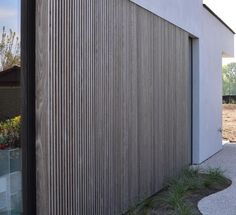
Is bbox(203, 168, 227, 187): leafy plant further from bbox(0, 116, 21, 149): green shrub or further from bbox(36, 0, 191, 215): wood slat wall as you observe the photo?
bbox(0, 116, 21, 149): green shrub

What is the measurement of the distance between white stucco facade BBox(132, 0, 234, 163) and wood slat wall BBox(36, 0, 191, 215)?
140cm

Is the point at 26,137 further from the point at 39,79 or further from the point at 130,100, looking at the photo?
the point at 130,100

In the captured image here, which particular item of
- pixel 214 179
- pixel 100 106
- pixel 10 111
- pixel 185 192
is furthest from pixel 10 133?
pixel 214 179

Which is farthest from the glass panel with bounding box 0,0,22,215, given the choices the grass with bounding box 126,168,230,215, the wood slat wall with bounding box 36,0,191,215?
Answer: the grass with bounding box 126,168,230,215

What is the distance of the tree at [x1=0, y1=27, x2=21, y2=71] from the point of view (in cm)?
457

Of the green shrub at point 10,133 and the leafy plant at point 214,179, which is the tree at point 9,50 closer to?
the green shrub at point 10,133

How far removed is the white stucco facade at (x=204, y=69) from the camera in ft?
32.8

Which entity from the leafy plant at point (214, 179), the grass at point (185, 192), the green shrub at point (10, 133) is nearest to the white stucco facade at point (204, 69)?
the grass at point (185, 192)

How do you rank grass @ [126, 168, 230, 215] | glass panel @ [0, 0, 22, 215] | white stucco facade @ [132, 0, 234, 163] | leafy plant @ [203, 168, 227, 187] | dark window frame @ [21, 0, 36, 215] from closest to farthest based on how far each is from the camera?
glass panel @ [0, 0, 22, 215] < dark window frame @ [21, 0, 36, 215] < grass @ [126, 168, 230, 215] < leafy plant @ [203, 168, 227, 187] < white stucco facade @ [132, 0, 234, 163]

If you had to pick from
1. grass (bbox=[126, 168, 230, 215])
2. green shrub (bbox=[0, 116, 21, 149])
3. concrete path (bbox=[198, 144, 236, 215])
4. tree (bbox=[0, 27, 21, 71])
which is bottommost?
concrete path (bbox=[198, 144, 236, 215])

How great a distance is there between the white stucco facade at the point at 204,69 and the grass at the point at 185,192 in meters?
2.11

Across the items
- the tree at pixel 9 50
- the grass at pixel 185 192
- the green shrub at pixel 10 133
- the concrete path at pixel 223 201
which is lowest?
the concrete path at pixel 223 201

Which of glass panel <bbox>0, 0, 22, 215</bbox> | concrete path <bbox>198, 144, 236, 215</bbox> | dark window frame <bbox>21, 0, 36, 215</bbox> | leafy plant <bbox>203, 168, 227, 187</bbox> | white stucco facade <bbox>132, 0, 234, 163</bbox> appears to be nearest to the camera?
glass panel <bbox>0, 0, 22, 215</bbox>

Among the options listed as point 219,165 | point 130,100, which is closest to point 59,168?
point 130,100
